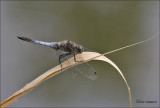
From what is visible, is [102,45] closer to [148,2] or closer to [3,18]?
[148,2]

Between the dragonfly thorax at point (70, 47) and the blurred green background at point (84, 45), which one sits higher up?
the blurred green background at point (84, 45)

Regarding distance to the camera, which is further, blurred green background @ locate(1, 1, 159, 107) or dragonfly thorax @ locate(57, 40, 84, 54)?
blurred green background @ locate(1, 1, 159, 107)

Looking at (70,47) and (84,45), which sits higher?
Answer: (84,45)

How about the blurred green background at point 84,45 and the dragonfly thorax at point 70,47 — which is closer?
the dragonfly thorax at point 70,47

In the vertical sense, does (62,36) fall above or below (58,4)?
below

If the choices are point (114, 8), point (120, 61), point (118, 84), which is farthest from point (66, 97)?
point (114, 8)

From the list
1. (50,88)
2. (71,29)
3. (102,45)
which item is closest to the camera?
(50,88)

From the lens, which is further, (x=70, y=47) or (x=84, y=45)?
(x=84, y=45)

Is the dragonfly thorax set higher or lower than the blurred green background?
lower
